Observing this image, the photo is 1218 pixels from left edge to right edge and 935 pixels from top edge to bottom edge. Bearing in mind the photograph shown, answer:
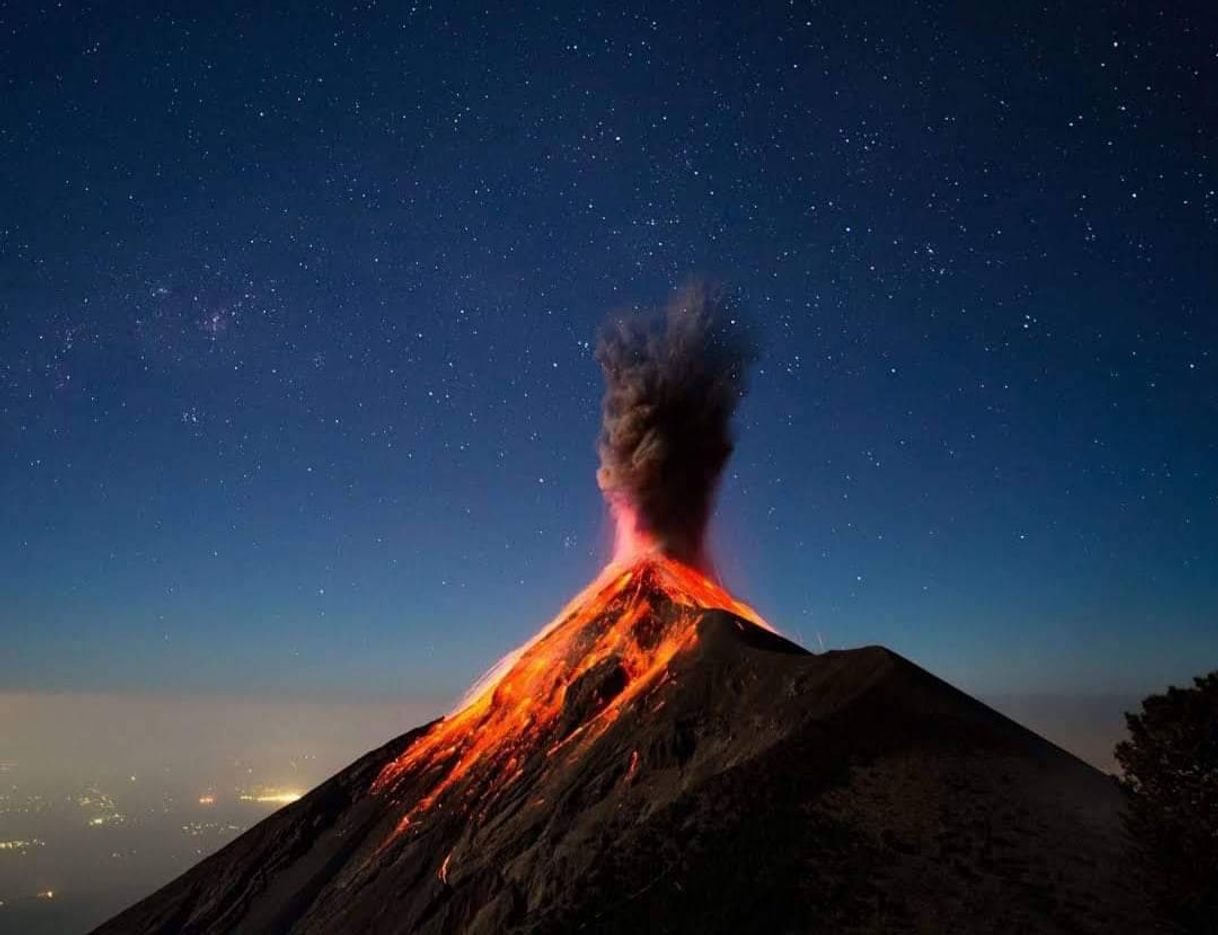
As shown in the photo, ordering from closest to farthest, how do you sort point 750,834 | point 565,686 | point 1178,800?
point 1178,800 → point 750,834 → point 565,686

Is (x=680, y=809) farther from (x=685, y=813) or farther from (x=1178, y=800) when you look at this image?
(x=1178, y=800)

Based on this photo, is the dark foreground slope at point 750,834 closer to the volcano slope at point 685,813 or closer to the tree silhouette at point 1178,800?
the volcano slope at point 685,813

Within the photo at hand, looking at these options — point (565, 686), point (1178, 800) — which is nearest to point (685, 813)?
point (1178, 800)

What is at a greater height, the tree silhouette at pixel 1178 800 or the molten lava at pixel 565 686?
the molten lava at pixel 565 686

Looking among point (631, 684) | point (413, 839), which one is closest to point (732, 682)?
point (631, 684)

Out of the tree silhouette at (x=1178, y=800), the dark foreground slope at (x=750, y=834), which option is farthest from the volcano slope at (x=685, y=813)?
the tree silhouette at (x=1178, y=800)

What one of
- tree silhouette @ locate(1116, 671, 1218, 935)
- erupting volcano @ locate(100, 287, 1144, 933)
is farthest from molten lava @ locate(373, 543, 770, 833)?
tree silhouette @ locate(1116, 671, 1218, 935)
